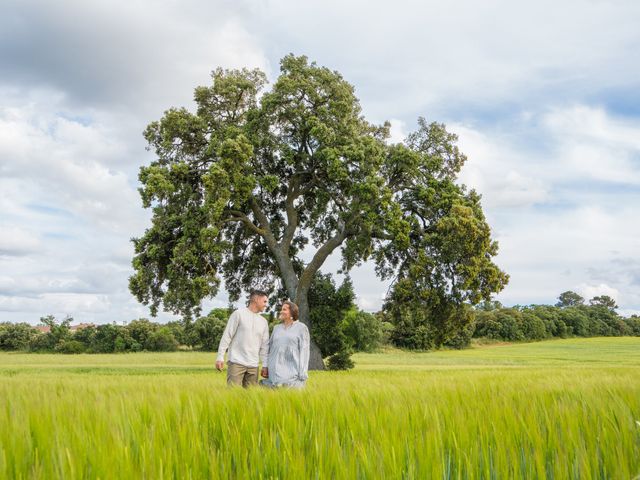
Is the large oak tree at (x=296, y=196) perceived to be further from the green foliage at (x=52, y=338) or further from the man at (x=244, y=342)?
the green foliage at (x=52, y=338)

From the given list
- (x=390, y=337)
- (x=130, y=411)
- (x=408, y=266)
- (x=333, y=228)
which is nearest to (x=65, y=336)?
(x=390, y=337)

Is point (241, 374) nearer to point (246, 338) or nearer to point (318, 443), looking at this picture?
point (246, 338)

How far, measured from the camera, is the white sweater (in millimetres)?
9617

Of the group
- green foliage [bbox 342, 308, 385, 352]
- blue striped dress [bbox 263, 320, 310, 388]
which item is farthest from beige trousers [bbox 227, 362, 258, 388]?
green foliage [bbox 342, 308, 385, 352]

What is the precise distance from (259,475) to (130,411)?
1.75 metres

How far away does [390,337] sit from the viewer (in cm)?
7581

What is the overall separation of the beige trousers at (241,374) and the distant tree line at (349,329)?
20481 millimetres

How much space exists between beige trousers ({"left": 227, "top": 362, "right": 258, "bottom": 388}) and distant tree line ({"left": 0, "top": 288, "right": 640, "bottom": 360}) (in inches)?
806

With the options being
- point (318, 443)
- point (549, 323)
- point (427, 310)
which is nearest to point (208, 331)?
point (427, 310)

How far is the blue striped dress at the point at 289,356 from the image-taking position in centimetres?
895

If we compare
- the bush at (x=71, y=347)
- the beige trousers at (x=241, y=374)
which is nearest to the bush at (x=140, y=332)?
the bush at (x=71, y=347)

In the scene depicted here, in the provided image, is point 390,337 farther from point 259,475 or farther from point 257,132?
point 259,475

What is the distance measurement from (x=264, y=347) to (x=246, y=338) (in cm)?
38

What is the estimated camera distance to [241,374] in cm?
984
